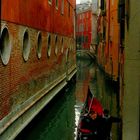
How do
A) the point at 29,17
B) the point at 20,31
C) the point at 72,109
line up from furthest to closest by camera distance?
the point at 72,109 → the point at 29,17 → the point at 20,31

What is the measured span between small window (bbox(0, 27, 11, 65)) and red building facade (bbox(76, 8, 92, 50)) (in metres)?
61.8

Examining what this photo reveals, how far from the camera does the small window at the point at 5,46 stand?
10988 millimetres

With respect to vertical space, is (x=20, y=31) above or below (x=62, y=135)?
above

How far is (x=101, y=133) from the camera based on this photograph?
10945mm

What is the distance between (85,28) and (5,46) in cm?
6590

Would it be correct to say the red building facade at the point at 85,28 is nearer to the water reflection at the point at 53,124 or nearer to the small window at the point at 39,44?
the water reflection at the point at 53,124

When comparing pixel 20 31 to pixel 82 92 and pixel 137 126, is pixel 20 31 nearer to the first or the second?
pixel 137 126

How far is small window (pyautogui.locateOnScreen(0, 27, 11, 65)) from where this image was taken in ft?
36.1

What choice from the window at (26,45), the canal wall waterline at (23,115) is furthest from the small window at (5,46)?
the window at (26,45)

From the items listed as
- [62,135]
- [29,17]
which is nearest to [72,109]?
[62,135]

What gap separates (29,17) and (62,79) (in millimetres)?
10290

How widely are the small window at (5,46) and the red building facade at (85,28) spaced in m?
61.8

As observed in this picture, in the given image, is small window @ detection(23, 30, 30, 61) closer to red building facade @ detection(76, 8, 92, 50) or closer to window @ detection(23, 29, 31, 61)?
window @ detection(23, 29, 31, 61)

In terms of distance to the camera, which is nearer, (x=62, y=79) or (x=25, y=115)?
(x=25, y=115)
